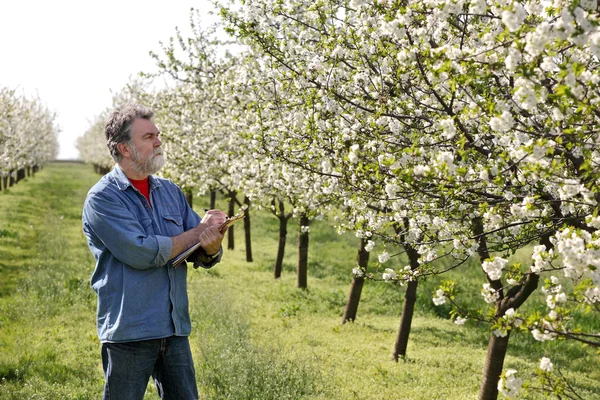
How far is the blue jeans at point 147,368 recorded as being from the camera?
162 inches

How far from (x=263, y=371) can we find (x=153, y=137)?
4.43 m

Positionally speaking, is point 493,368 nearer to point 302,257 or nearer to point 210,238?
point 210,238

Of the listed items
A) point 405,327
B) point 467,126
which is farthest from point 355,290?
point 467,126

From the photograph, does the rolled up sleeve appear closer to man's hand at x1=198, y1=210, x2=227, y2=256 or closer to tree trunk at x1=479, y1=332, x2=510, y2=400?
man's hand at x1=198, y1=210, x2=227, y2=256

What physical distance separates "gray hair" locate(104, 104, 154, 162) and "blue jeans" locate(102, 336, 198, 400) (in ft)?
4.94

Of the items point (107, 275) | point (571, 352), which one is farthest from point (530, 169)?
point (571, 352)

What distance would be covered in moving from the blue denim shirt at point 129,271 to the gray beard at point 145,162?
0.13 metres

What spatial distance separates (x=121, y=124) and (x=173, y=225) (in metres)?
0.90

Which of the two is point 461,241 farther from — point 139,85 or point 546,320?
point 139,85

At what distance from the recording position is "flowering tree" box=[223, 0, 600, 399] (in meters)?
3.59

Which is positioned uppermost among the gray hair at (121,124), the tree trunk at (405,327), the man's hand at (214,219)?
the gray hair at (121,124)

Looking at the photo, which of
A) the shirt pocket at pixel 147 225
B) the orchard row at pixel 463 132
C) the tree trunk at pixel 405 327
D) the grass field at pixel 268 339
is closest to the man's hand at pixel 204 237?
the shirt pocket at pixel 147 225

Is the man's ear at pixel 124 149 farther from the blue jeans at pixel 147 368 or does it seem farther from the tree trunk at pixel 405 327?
the tree trunk at pixel 405 327

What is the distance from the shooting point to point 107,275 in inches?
165
